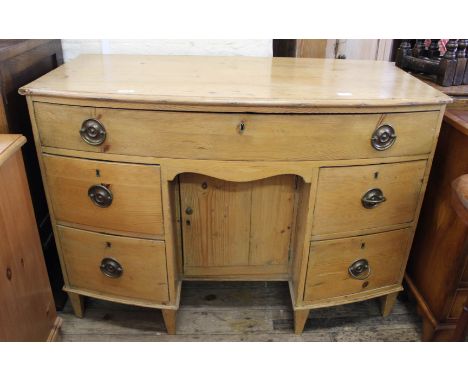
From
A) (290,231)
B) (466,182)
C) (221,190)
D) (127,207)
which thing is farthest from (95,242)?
→ (466,182)

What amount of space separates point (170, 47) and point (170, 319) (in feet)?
3.32

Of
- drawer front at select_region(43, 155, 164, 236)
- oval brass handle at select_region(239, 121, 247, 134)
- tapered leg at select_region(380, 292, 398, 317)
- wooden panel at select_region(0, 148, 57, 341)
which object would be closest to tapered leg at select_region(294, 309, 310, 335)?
tapered leg at select_region(380, 292, 398, 317)

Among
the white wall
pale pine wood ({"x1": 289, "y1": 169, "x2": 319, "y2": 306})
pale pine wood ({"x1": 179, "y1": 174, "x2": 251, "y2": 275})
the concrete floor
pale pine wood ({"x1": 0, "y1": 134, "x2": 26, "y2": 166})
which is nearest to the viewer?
pale pine wood ({"x1": 0, "y1": 134, "x2": 26, "y2": 166})

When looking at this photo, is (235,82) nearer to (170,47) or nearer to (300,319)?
(170,47)

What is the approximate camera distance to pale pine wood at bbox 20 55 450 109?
1.00 metres

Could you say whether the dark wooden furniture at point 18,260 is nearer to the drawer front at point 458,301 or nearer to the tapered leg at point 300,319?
the tapered leg at point 300,319

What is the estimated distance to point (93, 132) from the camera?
3.45 ft

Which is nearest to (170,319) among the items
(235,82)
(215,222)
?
(215,222)

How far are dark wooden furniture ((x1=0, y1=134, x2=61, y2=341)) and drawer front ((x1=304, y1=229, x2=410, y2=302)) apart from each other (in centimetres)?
80

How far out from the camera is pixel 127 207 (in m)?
1.15

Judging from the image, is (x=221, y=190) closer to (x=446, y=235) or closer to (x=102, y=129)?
(x=102, y=129)

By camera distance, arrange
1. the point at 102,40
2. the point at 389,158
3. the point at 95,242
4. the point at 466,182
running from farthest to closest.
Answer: the point at 102,40 → the point at 95,242 → the point at 389,158 → the point at 466,182

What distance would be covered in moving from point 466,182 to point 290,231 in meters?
0.65

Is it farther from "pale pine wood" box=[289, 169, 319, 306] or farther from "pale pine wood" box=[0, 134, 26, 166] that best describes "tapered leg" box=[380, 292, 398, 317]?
"pale pine wood" box=[0, 134, 26, 166]
